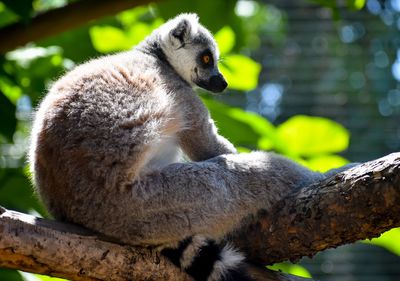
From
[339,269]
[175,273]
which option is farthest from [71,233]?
[339,269]

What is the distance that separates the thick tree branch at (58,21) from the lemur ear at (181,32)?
32 cm

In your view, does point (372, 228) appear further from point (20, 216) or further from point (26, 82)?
point (26, 82)

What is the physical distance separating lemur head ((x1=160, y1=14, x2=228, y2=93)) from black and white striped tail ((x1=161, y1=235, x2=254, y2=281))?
1.38 m

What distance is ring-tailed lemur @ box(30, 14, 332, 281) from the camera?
3.07 metres

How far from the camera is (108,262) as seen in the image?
2.92 m

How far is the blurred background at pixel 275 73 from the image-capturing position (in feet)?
13.6

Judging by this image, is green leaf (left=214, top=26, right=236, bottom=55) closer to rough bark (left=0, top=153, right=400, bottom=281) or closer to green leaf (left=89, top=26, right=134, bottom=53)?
green leaf (left=89, top=26, right=134, bottom=53)

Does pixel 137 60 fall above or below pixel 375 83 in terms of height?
below

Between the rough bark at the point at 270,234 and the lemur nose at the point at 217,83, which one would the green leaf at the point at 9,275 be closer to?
the rough bark at the point at 270,234

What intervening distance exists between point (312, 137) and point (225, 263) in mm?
1883

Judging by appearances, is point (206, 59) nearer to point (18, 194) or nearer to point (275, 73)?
point (18, 194)

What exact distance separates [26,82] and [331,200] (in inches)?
97.7

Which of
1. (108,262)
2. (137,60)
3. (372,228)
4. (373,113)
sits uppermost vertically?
(373,113)

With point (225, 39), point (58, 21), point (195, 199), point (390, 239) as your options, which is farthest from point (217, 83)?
point (390, 239)
